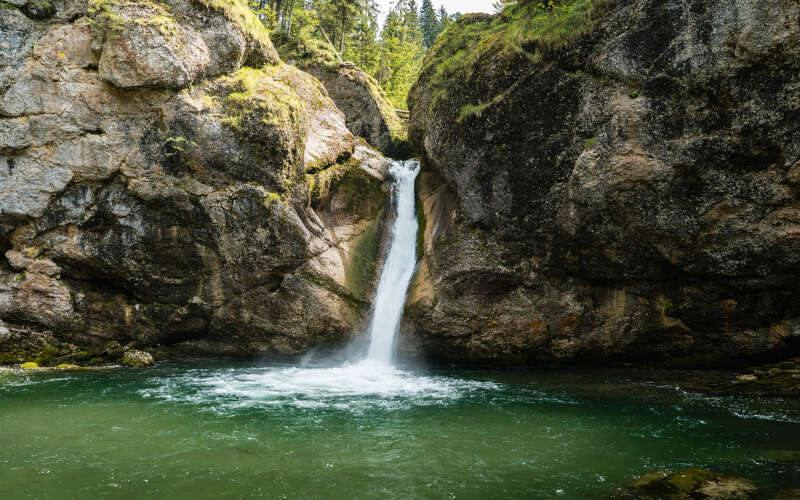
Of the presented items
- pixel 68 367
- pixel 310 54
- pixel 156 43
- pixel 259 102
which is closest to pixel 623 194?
pixel 259 102

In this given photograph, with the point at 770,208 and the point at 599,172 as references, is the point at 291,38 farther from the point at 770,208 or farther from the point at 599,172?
the point at 770,208

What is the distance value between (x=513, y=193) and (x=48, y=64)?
14360mm

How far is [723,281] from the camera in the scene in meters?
11.2

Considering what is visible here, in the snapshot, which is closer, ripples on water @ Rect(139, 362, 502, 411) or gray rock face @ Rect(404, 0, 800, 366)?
ripples on water @ Rect(139, 362, 502, 411)

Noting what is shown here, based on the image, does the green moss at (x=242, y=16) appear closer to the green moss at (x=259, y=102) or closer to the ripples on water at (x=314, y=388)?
the green moss at (x=259, y=102)

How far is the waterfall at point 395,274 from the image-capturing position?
48.4 ft

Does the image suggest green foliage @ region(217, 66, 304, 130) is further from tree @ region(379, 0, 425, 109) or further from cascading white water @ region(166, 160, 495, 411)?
tree @ region(379, 0, 425, 109)

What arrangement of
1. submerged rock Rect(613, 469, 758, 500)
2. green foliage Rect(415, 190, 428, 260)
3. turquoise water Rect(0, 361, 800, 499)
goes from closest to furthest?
submerged rock Rect(613, 469, 758, 500)
turquoise water Rect(0, 361, 800, 499)
green foliage Rect(415, 190, 428, 260)

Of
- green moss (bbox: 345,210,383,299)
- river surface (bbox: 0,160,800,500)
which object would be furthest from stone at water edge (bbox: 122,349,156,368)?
green moss (bbox: 345,210,383,299)

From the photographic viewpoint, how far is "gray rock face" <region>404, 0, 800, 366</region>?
998 cm

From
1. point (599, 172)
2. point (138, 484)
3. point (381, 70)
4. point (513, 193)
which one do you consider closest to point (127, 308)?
point (138, 484)

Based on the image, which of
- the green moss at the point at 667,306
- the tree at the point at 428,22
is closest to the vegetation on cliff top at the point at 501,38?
the green moss at the point at 667,306

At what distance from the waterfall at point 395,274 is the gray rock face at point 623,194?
2.85 ft

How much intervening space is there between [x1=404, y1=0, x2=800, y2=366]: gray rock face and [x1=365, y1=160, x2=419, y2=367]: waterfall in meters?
0.87
